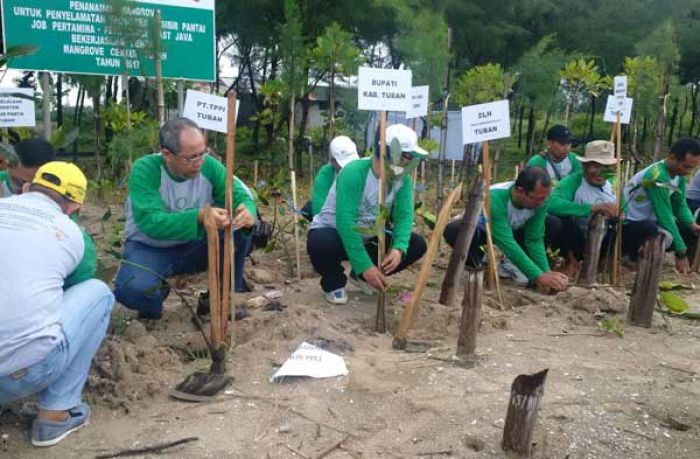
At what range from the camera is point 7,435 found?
2326mm

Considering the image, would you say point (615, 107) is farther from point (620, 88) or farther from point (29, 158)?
point (29, 158)

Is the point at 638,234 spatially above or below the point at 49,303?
below

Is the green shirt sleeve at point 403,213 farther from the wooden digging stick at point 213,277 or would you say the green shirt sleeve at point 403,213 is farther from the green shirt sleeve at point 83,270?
the green shirt sleeve at point 83,270

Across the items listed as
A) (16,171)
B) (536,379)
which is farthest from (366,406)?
(16,171)

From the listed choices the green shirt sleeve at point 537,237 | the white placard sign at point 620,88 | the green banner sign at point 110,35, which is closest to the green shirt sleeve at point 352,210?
the green shirt sleeve at point 537,237

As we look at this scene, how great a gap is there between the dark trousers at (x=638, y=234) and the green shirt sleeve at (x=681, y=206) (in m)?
0.18

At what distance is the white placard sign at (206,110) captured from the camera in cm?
331

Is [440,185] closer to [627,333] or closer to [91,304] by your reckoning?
[627,333]

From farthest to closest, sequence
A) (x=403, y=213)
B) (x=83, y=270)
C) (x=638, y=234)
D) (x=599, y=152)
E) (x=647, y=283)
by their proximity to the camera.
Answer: (x=638, y=234) < (x=599, y=152) < (x=403, y=213) < (x=647, y=283) < (x=83, y=270)

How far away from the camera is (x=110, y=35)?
6602mm

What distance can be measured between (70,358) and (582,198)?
4132mm

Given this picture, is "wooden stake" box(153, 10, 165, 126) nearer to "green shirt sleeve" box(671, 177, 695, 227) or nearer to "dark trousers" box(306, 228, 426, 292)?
"dark trousers" box(306, 228, 426, 292)

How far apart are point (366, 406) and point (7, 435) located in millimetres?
1365

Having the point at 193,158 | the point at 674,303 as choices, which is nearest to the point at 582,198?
the point at 674,303
